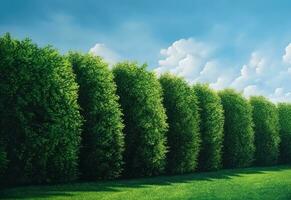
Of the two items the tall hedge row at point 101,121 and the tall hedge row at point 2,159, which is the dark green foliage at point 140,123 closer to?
the tall hedge row at point 101,121

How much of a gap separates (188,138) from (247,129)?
45.5ft

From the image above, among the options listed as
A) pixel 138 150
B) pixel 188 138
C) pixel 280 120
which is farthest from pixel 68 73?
pixel 280 120

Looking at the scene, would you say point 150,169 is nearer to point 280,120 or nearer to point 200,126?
point 200,126

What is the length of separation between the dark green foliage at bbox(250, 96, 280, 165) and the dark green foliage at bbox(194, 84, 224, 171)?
37.1 ft

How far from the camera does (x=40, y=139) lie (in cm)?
→ 2916

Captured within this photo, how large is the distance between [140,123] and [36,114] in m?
10.4

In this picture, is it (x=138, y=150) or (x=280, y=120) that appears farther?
(x=280, y=120)

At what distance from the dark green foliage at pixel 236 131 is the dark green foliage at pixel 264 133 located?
408 cm

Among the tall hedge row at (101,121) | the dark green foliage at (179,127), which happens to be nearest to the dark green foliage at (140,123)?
the tall hedge row at (101,121)

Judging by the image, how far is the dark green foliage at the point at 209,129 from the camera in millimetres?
47812

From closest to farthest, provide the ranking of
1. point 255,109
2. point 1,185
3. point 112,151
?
point 1,185
point 112,151
point 255,109

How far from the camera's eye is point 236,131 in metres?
54.2

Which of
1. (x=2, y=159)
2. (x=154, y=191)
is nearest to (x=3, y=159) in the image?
(x=2, y=159)

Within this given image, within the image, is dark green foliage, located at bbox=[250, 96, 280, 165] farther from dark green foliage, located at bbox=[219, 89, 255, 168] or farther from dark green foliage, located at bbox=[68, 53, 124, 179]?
dark green foliage, located at bbox=[68, 53, 124, 179]
